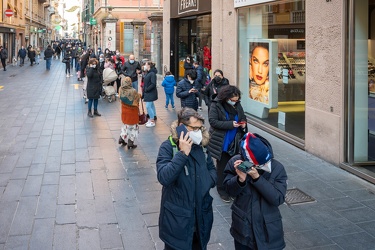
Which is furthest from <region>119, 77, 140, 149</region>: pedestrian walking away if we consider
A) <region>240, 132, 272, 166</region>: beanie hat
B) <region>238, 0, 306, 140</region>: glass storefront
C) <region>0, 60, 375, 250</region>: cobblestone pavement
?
<region>240, 132, 272, 166</region>: beanie hat

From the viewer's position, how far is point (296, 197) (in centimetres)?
646

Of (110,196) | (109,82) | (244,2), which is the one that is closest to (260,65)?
(244,2)

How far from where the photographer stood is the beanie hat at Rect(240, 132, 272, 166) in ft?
10.7

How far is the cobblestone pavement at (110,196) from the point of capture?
5.07 m

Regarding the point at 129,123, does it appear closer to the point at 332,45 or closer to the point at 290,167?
the point at 290,167

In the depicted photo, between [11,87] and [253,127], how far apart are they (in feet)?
46.6

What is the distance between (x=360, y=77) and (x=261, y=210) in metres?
5.37

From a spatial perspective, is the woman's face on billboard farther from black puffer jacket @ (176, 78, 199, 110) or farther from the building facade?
black puffer jacket @ (176, 78, 199, 110)

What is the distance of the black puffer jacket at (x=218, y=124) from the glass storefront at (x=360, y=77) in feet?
8.99

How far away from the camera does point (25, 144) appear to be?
977 cm

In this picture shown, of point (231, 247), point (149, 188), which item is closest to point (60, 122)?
point (149, 188)

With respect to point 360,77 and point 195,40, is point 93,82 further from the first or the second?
point 195,40

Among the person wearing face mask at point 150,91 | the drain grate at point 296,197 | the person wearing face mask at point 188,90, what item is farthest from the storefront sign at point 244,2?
the drain grate at point 296,197

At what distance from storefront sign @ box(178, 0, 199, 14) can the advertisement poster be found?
5433mm
